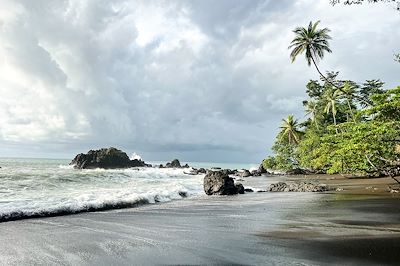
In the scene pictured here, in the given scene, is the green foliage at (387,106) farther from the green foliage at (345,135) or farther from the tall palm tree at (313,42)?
the tall palm tree at (313,42)

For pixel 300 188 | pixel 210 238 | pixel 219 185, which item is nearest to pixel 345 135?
pixel 300 188

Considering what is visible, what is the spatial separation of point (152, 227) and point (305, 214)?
5.75m

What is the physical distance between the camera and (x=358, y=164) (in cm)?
1888

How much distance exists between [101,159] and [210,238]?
62.4 meters

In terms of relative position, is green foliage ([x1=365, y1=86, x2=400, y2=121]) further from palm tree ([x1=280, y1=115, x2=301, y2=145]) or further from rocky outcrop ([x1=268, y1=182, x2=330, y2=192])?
palm tree ([x1=280, y1=115, x2=301, y2=145])

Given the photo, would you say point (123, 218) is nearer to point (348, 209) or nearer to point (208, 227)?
point (208, 227)

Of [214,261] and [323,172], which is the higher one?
[323,172]

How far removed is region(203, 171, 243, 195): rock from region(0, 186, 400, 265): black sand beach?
29.8 feet

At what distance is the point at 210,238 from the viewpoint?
8.98 meters

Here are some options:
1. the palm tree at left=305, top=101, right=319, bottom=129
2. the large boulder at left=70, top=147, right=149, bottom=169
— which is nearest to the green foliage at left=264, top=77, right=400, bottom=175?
the palm tree at left=305, top=101, right=319, bottom=129

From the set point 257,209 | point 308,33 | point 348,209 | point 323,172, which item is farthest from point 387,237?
point 323,172

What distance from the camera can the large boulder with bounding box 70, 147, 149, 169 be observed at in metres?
67.2

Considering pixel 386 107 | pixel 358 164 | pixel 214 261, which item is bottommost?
pixel 214 261

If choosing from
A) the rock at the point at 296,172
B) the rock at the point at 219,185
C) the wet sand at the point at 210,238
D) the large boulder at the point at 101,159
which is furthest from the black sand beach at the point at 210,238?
the large boulder at the point at 101,159
